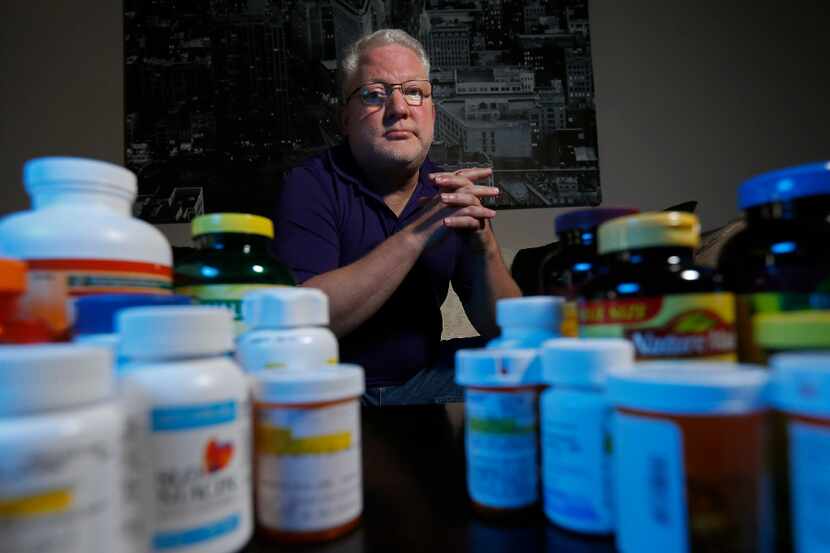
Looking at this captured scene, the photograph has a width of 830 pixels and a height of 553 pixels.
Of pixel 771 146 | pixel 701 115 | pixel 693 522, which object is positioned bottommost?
pixel 693 522

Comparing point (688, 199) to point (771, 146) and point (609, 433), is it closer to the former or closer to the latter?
point (771, 146)

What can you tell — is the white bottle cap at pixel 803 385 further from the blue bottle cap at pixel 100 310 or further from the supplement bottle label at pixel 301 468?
the blue bottle cap at pixel 100 310

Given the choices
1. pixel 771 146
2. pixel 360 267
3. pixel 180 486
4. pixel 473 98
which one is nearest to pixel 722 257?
pixel 180 486

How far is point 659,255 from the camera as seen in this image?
388 mm

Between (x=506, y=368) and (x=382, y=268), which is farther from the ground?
(x=382, y=268)

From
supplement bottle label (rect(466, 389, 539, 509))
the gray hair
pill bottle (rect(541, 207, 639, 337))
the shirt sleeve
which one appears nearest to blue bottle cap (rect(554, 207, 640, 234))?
pill bottle (rect(541, 207, 639, 337))

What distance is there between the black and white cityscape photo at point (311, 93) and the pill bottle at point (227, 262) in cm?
165

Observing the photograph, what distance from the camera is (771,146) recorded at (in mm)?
2316

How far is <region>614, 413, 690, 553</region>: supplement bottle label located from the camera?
271 mm

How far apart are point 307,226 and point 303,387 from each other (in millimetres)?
897

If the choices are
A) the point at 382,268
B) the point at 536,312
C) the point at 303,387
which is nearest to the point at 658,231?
the point at 536,312

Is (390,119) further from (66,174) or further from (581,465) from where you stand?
(581,465)

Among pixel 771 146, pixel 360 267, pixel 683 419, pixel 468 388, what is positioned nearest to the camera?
pixel 683 419

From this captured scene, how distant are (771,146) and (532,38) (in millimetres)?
1286
